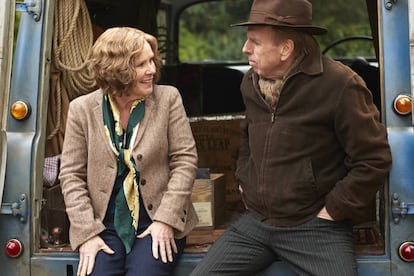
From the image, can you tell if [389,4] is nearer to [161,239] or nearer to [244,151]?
[244,151]

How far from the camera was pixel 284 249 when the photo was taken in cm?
348

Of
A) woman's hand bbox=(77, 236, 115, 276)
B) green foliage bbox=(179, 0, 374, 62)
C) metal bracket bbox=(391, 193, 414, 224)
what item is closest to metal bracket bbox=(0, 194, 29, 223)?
woman's hand bbox=(77, 236, 115, 276)

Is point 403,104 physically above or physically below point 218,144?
above

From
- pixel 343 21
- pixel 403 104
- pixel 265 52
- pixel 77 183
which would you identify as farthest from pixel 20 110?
pixel 343 21

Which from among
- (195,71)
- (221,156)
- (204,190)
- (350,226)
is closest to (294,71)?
(350,226)

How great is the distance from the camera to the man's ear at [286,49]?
11.4 feet

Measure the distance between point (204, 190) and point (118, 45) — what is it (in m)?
0.95

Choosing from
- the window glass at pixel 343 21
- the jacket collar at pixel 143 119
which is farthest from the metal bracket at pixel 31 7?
the window glass at pixel 343 21

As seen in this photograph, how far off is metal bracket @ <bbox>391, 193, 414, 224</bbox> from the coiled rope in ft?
5.31

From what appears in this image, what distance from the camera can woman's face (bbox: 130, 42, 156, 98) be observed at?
3.59m

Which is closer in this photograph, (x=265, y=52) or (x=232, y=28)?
(x=265, y=52)

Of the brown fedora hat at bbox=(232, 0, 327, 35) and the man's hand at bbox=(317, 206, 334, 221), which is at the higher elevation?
the brown fedora hat at bbox=(232, 0, 327, 35)

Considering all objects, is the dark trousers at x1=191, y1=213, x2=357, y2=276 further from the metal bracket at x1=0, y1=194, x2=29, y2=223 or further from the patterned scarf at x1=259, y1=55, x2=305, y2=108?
the metal bracket at x1=0, y1=194, x2=29, y2=223

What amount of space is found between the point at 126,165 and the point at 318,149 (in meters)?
0.83
